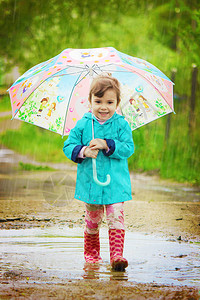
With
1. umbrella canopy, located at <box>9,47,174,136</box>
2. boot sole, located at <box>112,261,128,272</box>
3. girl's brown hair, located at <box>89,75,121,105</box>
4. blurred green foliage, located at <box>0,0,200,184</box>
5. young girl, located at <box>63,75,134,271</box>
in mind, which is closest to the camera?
boot sole, located at <box>112,261,128,272</box>

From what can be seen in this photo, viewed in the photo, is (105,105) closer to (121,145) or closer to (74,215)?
(121,145)

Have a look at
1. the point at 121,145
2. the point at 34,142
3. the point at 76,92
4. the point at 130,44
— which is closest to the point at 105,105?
the point at 121,145

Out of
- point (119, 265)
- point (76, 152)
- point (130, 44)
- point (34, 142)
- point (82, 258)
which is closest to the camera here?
point (119, 265)

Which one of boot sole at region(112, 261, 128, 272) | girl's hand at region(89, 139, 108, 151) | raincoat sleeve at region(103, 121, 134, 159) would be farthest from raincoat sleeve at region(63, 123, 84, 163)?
boot sole at region(112, 261, 128, 272)

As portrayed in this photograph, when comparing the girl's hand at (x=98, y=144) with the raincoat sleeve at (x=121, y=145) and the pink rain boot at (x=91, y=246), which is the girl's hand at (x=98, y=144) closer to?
the raincoat sleeve at (x=121, y=145)

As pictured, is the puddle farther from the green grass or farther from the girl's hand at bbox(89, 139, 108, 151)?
the green grass

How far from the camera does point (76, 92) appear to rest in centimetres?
489

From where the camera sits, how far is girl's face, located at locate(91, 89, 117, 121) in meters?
4.23

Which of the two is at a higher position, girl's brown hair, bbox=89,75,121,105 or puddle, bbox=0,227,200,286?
girl's brown hair, bbox=89,75,121,105

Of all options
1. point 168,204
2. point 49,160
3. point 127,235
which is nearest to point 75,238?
point 127,235

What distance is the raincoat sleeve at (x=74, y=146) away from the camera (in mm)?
4137

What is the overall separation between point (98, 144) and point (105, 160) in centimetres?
18

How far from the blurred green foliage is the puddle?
537cm

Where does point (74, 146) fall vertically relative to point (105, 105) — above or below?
below
